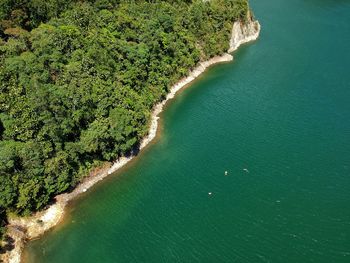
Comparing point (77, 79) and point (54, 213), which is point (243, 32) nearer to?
point (77, 79)

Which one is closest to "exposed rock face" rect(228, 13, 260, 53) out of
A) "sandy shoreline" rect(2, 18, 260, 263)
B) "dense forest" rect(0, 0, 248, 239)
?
"dense forest" rect(0, 0, 248, 239)

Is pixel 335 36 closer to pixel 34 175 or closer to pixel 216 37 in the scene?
pixel 216 37

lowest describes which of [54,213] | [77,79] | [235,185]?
[54,213]

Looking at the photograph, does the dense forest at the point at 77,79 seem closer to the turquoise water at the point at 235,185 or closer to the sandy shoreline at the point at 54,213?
the sandy shoreline at the point at 54,213

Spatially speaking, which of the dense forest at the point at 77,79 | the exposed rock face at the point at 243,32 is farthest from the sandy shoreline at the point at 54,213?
the exposed rock face at the point at 243,32

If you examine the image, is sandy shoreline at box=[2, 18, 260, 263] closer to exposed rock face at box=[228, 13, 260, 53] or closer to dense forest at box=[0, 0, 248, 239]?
dense forest at box=[0, 0, 248, 239]

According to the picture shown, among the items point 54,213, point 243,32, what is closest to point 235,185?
point 54,213
